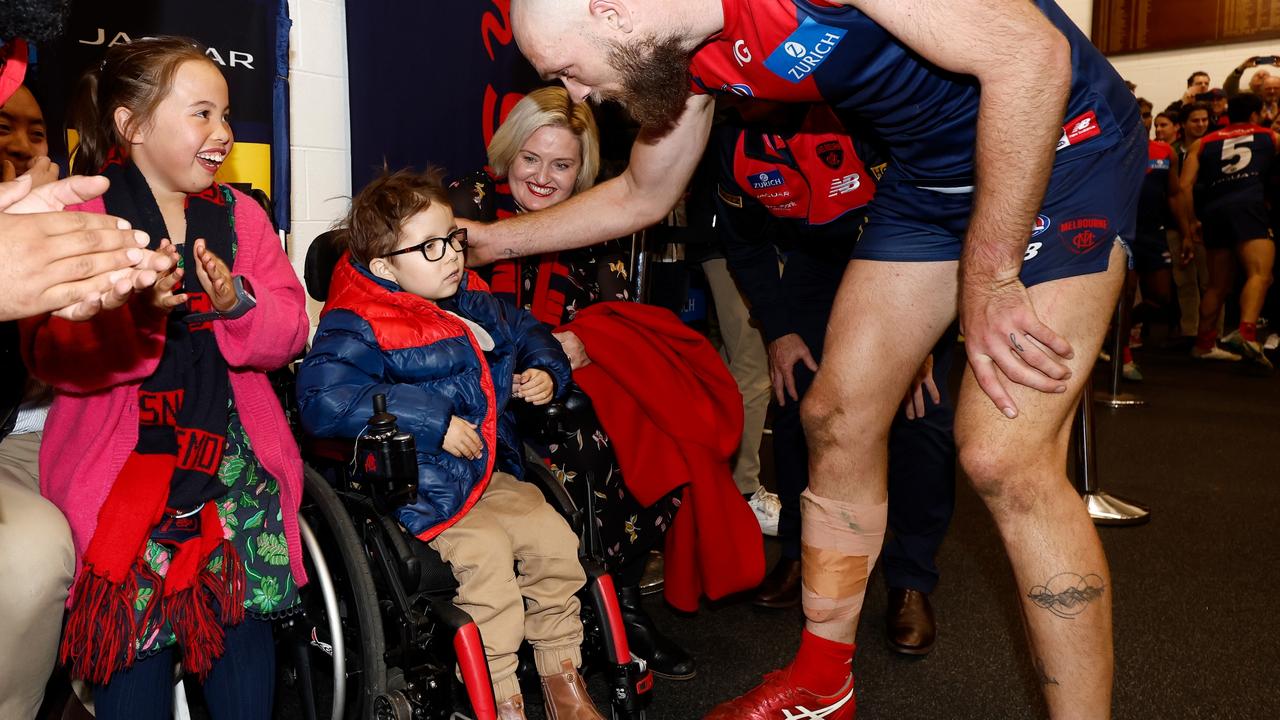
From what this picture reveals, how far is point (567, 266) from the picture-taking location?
2.30 meters

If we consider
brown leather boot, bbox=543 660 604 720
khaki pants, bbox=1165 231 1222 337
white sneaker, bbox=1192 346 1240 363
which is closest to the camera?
brown leather boot, bbox=543 660 604 720

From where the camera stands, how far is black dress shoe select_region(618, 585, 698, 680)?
6.68ft

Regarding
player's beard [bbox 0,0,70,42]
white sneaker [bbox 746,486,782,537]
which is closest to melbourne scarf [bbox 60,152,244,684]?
player's beard [bbox 0,0,70,42]

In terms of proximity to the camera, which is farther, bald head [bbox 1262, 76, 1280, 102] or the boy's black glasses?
bald head [bbox 1262, 76, 1280, 102]

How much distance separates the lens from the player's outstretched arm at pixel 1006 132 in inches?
47.1

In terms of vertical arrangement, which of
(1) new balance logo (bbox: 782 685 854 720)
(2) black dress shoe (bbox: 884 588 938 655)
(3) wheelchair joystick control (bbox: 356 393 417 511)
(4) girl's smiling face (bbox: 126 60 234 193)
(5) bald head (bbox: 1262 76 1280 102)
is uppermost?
(5) bald head (bbox: 1262 76 1280 102)

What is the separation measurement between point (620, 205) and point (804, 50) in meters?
0.71

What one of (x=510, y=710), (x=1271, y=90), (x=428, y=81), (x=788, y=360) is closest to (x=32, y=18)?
(x=510, y=710)

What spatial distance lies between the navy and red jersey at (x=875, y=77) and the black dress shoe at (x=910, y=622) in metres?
1.14

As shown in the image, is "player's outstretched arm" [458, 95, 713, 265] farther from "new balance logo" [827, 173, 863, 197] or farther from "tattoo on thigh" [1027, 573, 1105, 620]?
"tattoo on thigh" [1027, 573, 1105, 620]

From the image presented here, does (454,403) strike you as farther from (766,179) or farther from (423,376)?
(766,179)

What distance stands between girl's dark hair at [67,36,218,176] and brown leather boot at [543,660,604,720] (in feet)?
3.71

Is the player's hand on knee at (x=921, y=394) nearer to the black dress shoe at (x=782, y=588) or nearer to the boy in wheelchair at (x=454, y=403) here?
the black dress shoe at (x=782, y=588)

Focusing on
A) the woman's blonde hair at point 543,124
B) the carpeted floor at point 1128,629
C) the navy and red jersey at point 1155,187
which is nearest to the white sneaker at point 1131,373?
the navy and red jersey at point 1155,187
